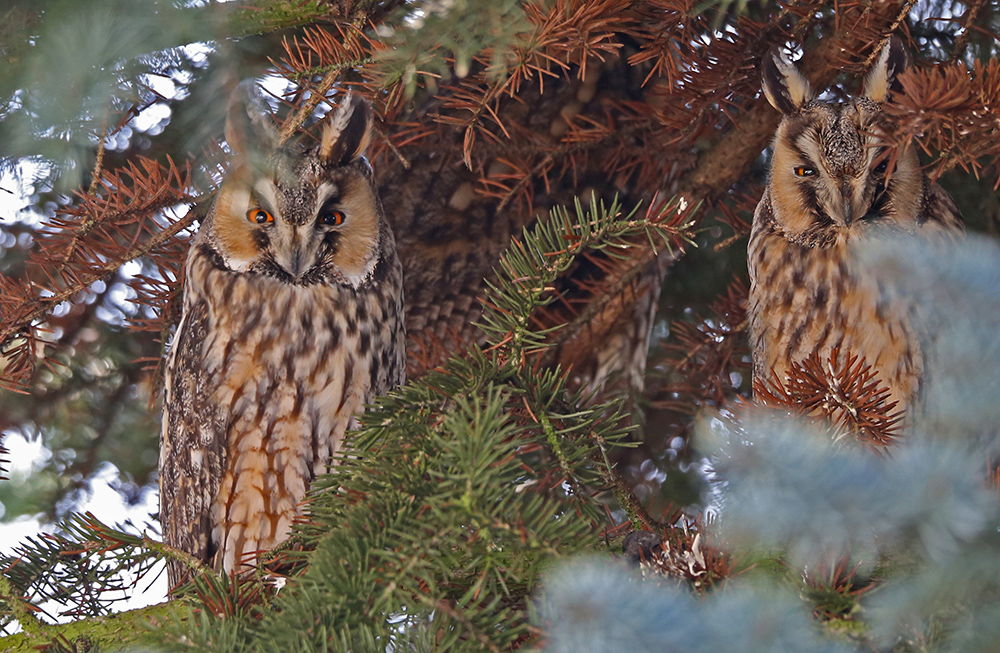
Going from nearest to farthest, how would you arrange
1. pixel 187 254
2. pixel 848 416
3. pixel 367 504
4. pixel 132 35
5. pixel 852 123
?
pixel 132 35 → pixel 367 504 → pixel 848 416 → pixel 852 123 → pixel 187 254

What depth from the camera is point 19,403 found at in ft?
6.59

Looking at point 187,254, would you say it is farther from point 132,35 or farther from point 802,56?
point 802,56

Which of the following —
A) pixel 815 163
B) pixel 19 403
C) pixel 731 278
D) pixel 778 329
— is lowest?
pixel 19 403

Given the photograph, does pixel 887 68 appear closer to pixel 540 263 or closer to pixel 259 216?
pixel 540 263

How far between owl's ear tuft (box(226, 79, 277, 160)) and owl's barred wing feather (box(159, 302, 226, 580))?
509mm

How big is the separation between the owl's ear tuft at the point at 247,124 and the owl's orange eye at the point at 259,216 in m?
0.23

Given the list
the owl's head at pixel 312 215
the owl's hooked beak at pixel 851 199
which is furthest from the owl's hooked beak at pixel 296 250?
the owl's hooked beak at pixel 851 199

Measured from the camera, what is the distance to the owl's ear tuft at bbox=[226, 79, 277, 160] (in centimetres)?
85

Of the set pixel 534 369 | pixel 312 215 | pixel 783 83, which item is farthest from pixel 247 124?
pixel 783 83

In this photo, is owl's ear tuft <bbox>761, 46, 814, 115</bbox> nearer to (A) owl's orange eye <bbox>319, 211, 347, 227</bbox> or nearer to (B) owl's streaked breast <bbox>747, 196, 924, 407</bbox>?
(B) owl's streaked breast <bbox>747, 196, 924, 407</bbox>

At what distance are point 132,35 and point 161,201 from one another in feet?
2.67

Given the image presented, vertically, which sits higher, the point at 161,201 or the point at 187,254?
the point at 161,201

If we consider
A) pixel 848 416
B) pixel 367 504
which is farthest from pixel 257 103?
pixel 848 416

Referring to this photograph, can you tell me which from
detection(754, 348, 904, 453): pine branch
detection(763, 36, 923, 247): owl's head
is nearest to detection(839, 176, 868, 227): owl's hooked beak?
detection(763, 36, 923, 247): owl's head
